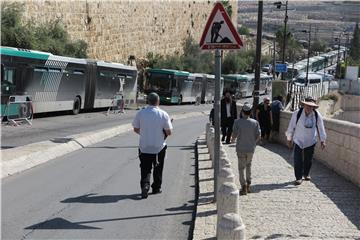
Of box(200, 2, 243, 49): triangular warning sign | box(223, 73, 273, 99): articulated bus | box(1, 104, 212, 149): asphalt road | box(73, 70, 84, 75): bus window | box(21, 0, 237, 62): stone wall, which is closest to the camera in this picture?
box(200, 2, 243, 49): triangular warning sign

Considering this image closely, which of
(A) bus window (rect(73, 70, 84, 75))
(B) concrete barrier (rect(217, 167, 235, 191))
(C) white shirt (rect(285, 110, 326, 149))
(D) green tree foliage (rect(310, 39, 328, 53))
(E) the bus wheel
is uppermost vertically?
(D) green tree foliage (rect(310, 39, 328, 53))

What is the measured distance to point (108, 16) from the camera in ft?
195

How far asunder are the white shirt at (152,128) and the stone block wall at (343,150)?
142 inches

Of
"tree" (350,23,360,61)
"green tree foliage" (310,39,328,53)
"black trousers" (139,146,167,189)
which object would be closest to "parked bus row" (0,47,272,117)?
"black trousers" (139,146,167,189)

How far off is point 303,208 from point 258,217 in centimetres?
97

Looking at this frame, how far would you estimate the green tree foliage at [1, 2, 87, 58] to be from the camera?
38.0 m

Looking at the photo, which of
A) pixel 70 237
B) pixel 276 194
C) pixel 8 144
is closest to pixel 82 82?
pixel 8 144

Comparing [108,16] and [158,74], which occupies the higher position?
[108,16]

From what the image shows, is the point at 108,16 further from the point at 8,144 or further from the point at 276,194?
the point at 276,194

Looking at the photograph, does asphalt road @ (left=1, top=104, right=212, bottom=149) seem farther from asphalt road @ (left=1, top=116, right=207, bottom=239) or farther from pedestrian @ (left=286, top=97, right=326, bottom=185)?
pedestrian @ (left=286, top=97, right=326, bottom=185)

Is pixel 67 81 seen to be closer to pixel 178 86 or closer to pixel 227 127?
pixel 227 127

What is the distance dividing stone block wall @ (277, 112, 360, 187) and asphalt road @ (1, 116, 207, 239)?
2.90 m

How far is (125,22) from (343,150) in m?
54.3

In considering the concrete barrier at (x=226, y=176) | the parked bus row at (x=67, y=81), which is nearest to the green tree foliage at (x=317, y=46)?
the parked bus row at (x=67, y=81)
